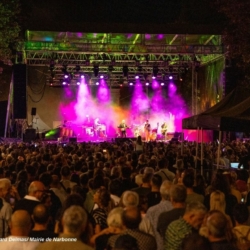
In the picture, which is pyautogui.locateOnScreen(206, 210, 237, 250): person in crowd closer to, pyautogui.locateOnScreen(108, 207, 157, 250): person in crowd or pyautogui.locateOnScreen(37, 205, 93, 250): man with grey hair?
pyautogui.locateOnScreen(108, 207, 157, 250): person in crowd

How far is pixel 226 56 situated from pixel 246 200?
17.9 m

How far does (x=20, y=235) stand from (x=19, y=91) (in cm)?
2101

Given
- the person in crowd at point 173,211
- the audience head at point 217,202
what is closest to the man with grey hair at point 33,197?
the person in crowd at point 173,211

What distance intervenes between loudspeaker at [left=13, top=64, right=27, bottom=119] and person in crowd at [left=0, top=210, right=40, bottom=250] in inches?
813

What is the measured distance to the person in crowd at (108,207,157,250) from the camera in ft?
14.9

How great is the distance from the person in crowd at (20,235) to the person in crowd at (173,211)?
146 cm

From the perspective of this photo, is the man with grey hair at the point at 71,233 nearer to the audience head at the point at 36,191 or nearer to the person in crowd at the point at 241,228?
the person in crowd at the point at 241,228

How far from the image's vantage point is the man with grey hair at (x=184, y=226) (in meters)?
4.91

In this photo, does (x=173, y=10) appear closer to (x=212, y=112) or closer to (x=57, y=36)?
(x=57, y=36)

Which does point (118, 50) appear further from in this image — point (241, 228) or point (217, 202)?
point (241, 228)

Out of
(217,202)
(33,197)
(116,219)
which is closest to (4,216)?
(33,197)

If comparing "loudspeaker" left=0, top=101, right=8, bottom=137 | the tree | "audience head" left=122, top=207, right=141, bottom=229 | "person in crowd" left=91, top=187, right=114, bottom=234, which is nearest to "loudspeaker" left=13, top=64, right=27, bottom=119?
"loudspeaker" left=0, top=101, right=8, bottom=137

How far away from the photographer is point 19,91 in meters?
25.0

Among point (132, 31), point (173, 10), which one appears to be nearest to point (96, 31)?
point (132, 31)
